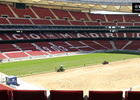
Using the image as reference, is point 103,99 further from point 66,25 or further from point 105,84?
point 66,25

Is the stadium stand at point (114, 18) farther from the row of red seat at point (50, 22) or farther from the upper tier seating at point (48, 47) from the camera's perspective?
the upper tier seating at point (48, 47)

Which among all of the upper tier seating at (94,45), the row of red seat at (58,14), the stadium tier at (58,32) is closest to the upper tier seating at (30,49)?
the stadium tier at (58,32)

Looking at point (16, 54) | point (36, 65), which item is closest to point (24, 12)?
point (16, 54)

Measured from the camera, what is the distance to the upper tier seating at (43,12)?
6738cm

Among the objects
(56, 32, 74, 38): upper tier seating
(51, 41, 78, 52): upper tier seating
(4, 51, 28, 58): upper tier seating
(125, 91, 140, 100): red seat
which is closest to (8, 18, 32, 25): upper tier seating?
(51, 41, 78, 52): upper tier seating

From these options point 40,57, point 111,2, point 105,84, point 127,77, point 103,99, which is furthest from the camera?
point 111,2

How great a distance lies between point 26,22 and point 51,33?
1116 centimetres

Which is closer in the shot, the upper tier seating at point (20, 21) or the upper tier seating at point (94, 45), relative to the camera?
the upper tier seating at point (20, 21)

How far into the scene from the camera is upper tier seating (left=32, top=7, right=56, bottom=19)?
6738cm

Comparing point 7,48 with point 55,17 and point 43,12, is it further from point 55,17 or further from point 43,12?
point 55,17

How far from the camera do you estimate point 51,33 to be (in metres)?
66.2

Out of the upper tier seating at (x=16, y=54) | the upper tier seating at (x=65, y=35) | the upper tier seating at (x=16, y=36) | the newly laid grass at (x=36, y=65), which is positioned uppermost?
the upper tier seating at (x=65, y=35)

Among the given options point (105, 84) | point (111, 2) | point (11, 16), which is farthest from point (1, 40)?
point (111, 2)

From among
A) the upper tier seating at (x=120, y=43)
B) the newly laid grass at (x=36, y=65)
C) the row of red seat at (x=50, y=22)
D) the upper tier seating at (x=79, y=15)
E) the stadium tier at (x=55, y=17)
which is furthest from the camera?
the upper tier seating at (x=79, y=15)
